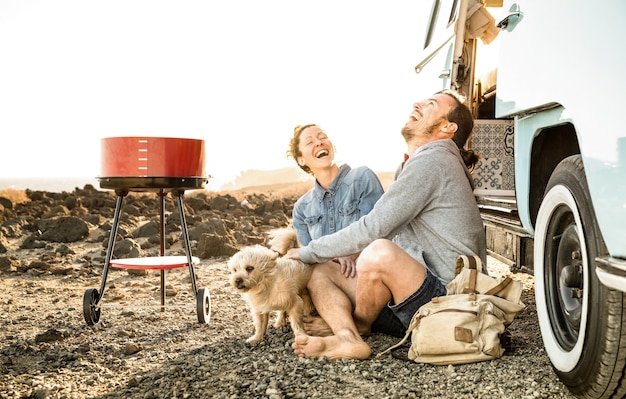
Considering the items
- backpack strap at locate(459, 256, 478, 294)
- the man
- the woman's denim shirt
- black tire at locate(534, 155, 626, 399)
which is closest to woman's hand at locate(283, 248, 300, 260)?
the man

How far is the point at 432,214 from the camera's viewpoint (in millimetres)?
3025

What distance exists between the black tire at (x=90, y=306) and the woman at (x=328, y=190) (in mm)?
1362

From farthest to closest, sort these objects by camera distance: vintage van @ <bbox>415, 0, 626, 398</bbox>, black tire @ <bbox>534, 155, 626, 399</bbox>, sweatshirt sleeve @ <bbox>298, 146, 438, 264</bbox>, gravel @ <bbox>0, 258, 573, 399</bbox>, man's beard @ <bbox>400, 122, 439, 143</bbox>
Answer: man's beard @ <bbox>400, 122, 439, 143</bbox> < sweatshirt sleeve @ <bbox>298, 146, 438, 264</bbox> < gravel @ <bbox>0, 258, 573, 399</bbox> < black tire @ <bbox>534, 155, 626, 399</bbox> < vintage van @ <bbox>415, 0, 626, 398</bbox>

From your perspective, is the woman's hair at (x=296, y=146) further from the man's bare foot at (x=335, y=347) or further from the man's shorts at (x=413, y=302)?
the man's bare foot at (x=335, y=347)

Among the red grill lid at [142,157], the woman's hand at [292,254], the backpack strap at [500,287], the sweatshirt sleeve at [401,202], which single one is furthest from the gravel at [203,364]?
the red grill lid at [142,157]

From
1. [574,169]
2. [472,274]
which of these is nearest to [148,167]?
[472,274]

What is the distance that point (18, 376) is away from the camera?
3074mm

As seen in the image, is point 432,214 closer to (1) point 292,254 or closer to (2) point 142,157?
(1) point 292,254

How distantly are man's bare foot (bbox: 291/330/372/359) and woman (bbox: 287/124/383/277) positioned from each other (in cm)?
89

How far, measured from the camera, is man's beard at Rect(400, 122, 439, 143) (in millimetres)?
3242

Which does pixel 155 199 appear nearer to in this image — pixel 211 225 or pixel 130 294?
pixel 211 225

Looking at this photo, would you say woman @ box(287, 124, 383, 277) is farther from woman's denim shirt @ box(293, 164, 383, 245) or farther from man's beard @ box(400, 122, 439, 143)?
man's beard @ box(400, 122, 439, 143)

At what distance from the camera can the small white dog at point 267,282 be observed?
3352 mm

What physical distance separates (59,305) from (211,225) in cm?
386
